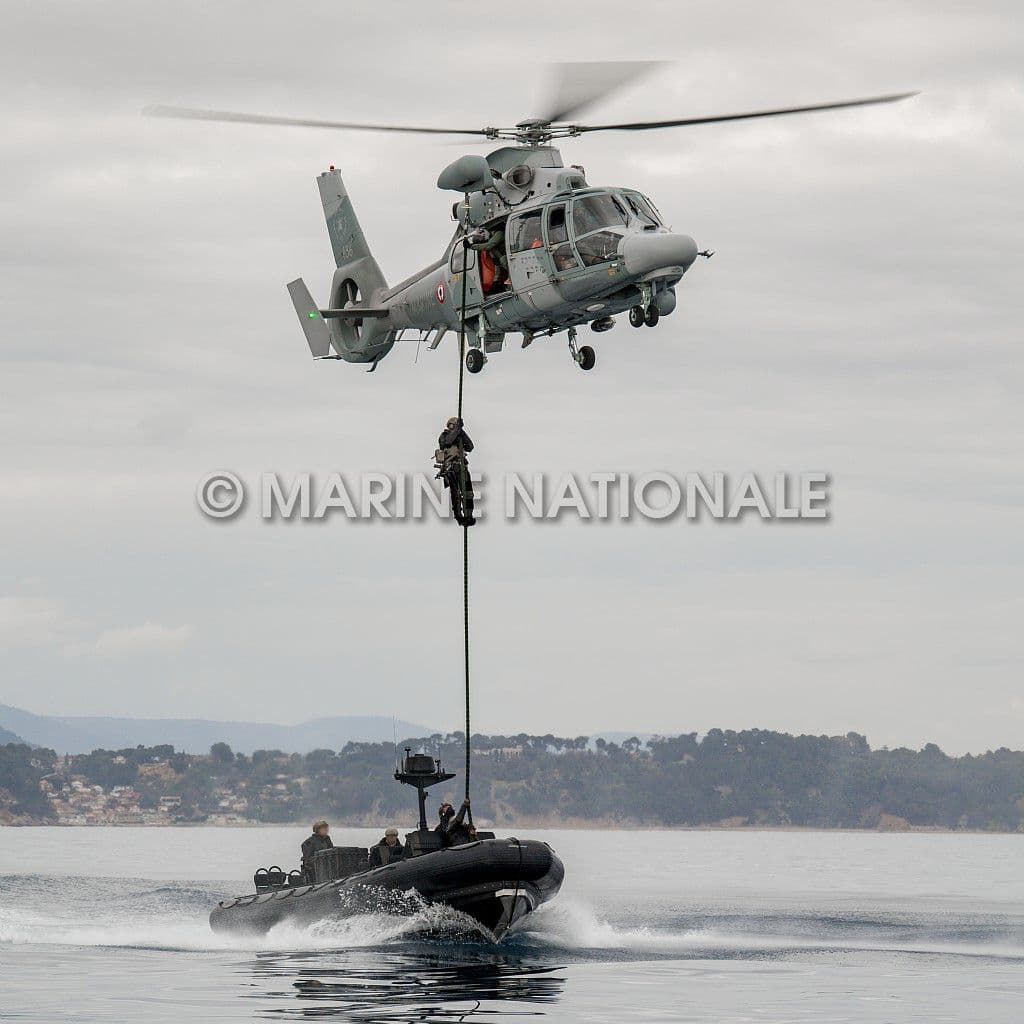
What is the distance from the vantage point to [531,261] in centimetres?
3231

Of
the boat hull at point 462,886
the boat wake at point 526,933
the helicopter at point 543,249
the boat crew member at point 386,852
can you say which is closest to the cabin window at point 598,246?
the helicopter at point 543,249

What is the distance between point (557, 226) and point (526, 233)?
685 millimetres

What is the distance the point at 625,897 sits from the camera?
61.4 meters

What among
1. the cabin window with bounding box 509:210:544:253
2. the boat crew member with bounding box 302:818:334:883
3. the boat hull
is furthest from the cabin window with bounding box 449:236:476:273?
the boat crew member with bounding box 302:818:334:883

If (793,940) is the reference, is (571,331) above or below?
above

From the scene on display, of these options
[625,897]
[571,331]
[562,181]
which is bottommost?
[625,897]

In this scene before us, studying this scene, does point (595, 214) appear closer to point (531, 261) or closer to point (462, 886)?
point (531, 261)

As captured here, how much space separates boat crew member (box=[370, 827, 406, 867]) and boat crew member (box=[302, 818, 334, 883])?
1.46 metres

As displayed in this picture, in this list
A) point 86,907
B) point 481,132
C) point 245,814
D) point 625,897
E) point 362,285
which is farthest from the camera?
point 245,814

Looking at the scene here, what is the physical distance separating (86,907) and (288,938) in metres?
17.9

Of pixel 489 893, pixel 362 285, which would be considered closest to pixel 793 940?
pixel 489 893

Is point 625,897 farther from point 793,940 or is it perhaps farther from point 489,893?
point 489,893

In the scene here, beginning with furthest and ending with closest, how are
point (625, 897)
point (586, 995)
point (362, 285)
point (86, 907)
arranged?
point (625, 897)
point (86, 907)
point (362, 285)
point (586, 995)

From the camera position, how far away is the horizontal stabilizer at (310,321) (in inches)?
1586
